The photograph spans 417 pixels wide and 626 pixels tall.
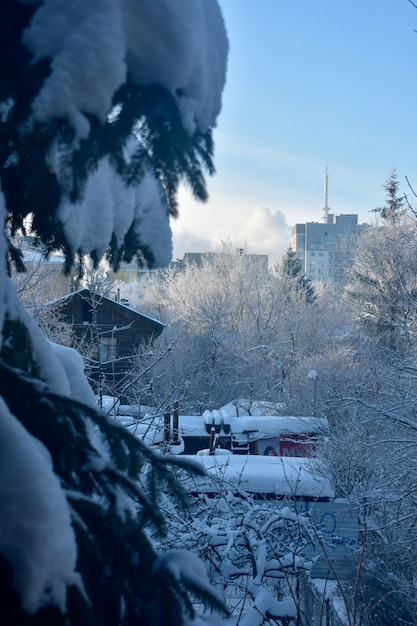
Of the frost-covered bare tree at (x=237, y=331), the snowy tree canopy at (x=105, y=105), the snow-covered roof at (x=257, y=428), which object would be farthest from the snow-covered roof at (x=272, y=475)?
the frost-covered bare tree at (x=237, y=331)

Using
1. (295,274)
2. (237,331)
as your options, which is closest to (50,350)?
(237,331)

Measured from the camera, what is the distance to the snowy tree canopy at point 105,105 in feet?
4.44

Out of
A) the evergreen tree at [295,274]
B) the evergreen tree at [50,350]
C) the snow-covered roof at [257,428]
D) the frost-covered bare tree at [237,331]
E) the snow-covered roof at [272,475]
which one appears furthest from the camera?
the evergreen tree at [295,274]

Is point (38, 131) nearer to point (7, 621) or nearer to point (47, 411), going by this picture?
point (47, 411)

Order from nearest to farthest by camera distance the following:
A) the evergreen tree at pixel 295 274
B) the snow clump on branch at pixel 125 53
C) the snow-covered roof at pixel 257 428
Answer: the snow clump on branch at pixel 125 53
the snow-covered roof at pixel 257 428
the evergreen tree at pixel 295 274

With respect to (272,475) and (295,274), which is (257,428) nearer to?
(272,475)

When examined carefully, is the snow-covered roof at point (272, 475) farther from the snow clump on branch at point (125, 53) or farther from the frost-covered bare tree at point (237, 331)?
the frost-covered bare tree at point (237, 331)

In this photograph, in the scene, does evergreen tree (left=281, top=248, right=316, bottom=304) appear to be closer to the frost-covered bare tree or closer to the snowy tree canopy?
the frost-covered bare tree

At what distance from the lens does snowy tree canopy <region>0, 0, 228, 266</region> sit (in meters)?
1.35

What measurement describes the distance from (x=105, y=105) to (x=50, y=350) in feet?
2.39

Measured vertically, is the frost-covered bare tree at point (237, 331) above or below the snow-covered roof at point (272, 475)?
above

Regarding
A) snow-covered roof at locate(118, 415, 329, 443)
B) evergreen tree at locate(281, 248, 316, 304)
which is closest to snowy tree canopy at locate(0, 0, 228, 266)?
snow-covered roof at locate(118, 415, 329, 443)

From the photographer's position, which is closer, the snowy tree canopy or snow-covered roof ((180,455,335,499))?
the snowy tree canopy

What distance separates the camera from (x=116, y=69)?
1.36m
